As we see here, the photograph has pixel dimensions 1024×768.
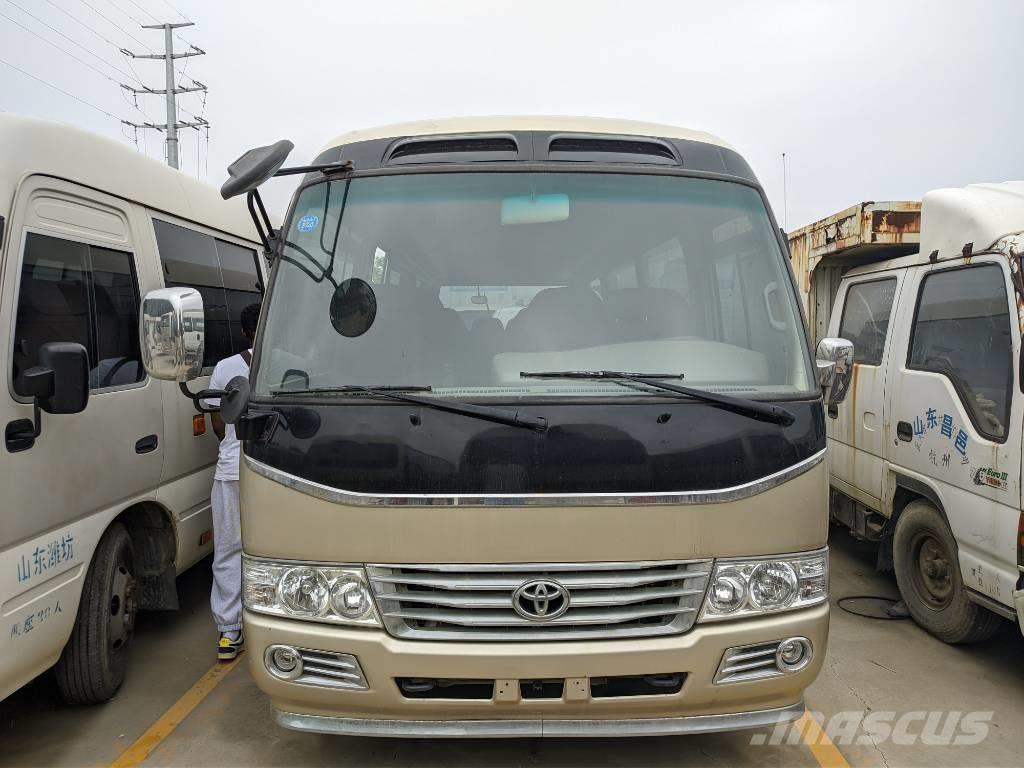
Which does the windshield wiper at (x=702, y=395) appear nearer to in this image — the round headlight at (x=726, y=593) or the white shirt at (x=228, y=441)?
the round headlight at (x=726, y=593)

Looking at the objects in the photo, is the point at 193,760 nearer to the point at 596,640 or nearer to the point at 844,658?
the point at 596,640

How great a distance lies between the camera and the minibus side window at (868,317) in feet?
17.6

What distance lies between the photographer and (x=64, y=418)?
3.39 meters

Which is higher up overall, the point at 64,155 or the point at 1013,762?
the point at 64,155

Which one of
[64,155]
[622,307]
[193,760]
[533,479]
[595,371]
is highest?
[64,155]

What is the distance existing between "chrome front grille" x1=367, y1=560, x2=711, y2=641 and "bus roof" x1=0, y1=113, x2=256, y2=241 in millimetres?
2357

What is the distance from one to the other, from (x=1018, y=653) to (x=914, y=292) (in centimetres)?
234

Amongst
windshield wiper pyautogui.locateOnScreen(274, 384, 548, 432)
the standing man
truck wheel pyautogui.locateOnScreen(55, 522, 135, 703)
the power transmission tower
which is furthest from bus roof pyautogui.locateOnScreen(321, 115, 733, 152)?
the power transmission tower

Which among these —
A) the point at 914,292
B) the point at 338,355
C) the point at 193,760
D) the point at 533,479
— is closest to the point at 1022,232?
the point at 914,292

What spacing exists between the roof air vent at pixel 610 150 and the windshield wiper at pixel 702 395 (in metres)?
0.97

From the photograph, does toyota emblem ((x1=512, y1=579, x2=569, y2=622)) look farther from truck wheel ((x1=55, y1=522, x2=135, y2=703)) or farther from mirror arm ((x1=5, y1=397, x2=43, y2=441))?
truck wheel ((x1=55, y1=522, x2=135, y2=703))

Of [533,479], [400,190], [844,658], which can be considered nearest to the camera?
[533,479]

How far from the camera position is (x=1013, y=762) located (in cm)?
330

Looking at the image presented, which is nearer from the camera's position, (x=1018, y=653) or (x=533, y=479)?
(x=533, y=479)
